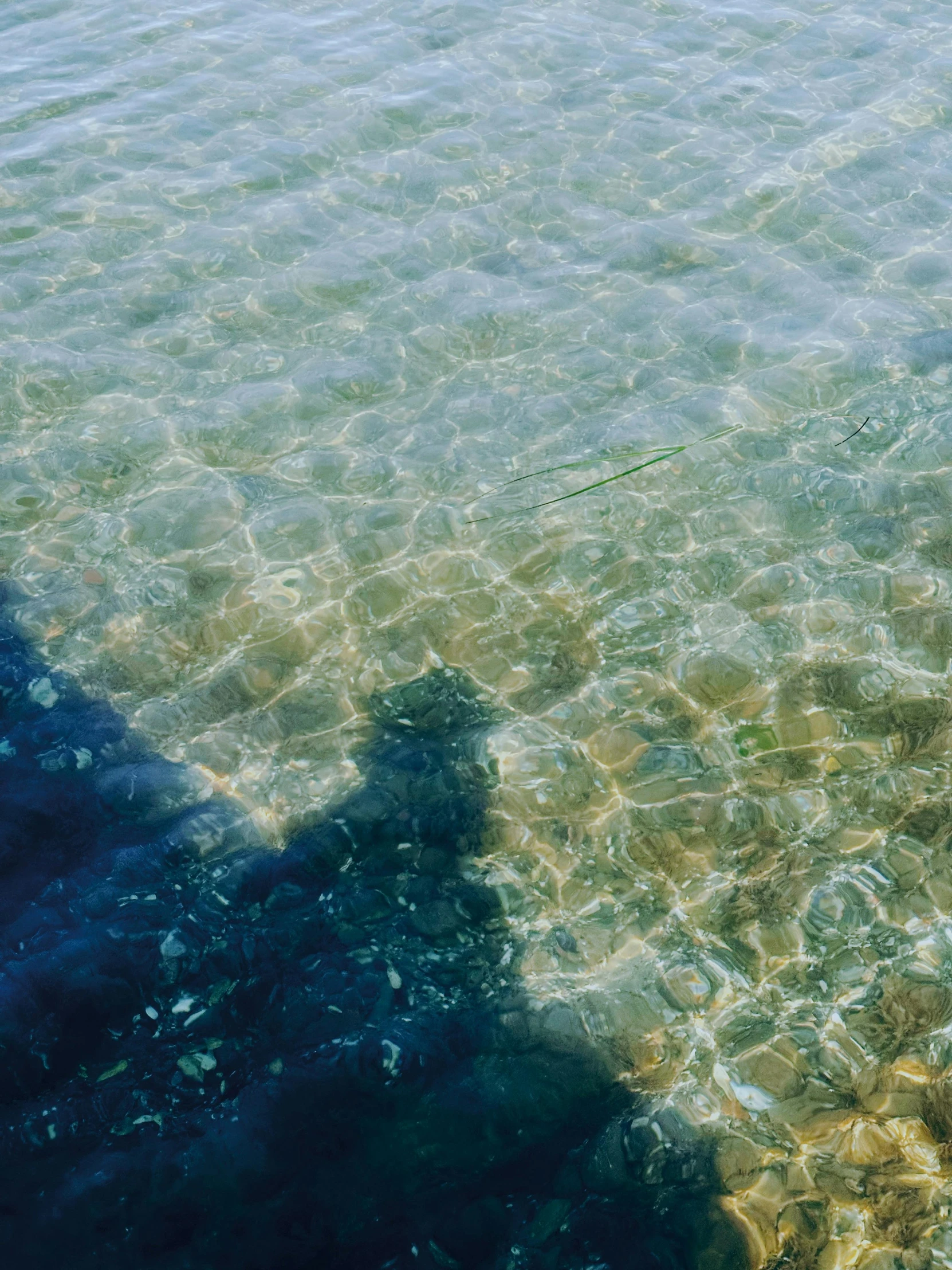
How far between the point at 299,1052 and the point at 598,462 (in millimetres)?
4001

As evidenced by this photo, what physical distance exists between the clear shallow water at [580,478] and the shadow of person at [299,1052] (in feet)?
0.60

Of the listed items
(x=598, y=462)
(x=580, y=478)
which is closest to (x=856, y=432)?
(x=598, y=462)

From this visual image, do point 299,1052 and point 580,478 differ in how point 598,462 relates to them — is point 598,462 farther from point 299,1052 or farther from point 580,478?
point 299,1052

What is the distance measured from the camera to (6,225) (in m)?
8.37

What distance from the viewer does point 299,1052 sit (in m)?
3.98

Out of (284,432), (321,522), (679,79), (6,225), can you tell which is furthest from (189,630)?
(679,79)

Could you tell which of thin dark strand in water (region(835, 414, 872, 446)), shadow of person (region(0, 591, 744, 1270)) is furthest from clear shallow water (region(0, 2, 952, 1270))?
shadow of person (region(0, 591, 744, 1270))

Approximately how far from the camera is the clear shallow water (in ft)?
13.6

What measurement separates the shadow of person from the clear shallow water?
183mm

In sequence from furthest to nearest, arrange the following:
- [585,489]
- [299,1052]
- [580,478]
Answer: [580,478]
[585,489]
[299,1052]

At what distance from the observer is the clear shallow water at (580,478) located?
4.15 metres

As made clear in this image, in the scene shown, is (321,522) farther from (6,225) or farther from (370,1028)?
(6,225)

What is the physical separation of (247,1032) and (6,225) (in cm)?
748

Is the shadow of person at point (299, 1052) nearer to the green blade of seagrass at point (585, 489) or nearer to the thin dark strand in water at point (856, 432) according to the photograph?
the green blade of seagrass at point (585, 489)
